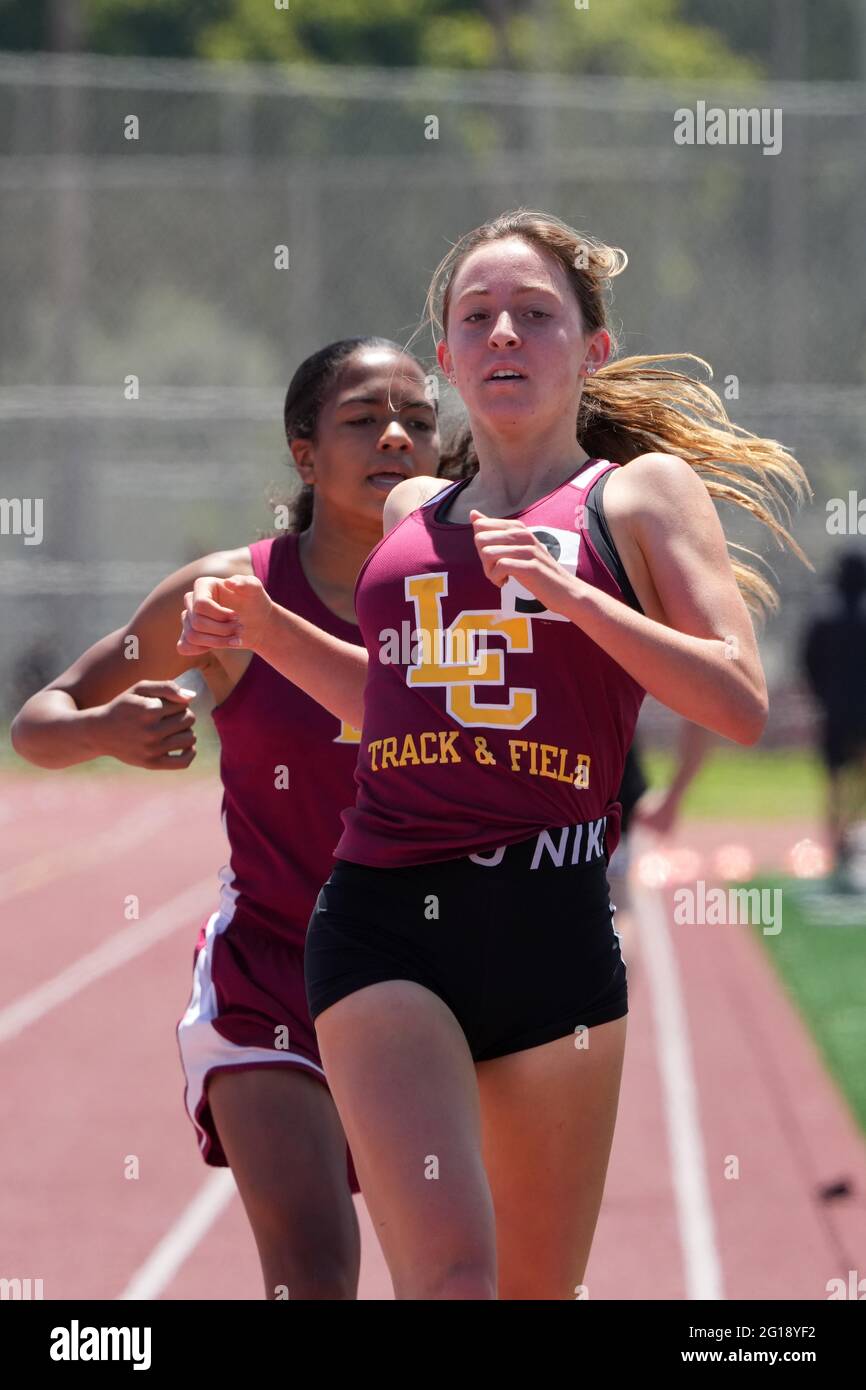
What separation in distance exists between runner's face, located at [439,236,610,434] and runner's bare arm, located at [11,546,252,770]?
761 millimetres

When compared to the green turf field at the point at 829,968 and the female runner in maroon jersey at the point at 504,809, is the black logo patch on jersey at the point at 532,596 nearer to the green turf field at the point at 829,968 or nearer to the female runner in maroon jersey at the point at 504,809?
the female runner in maroon jersey at the point at 504,809

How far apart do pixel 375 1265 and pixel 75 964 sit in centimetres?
551

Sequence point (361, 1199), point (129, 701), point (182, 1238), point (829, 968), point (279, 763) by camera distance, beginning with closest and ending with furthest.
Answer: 1. point (129, 701)
2. point (279, 763)
3. point (182, 1238)
4. point (361, 1199)
5. point (829, 968)

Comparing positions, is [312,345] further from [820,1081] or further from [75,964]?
[820,1081]

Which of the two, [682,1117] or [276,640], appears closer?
[276,640]

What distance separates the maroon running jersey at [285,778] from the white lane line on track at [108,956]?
5.79 metres

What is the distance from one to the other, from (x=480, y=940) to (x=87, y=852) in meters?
13.6

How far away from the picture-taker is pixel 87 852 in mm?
16031

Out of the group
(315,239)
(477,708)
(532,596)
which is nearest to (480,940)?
(477,708)

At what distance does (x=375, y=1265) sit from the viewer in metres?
5.76

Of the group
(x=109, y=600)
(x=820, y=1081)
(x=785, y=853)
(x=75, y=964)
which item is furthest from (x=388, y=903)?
(x=109, y=600)

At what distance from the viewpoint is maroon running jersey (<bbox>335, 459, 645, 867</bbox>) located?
279 cm

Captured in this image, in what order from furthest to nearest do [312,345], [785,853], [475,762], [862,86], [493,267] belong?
1. [312,345]
2. [862,86]
3. [785,853]
4. [493,267]
5. [475,762]

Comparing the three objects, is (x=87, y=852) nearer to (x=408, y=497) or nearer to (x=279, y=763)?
(x=279, y=763)
